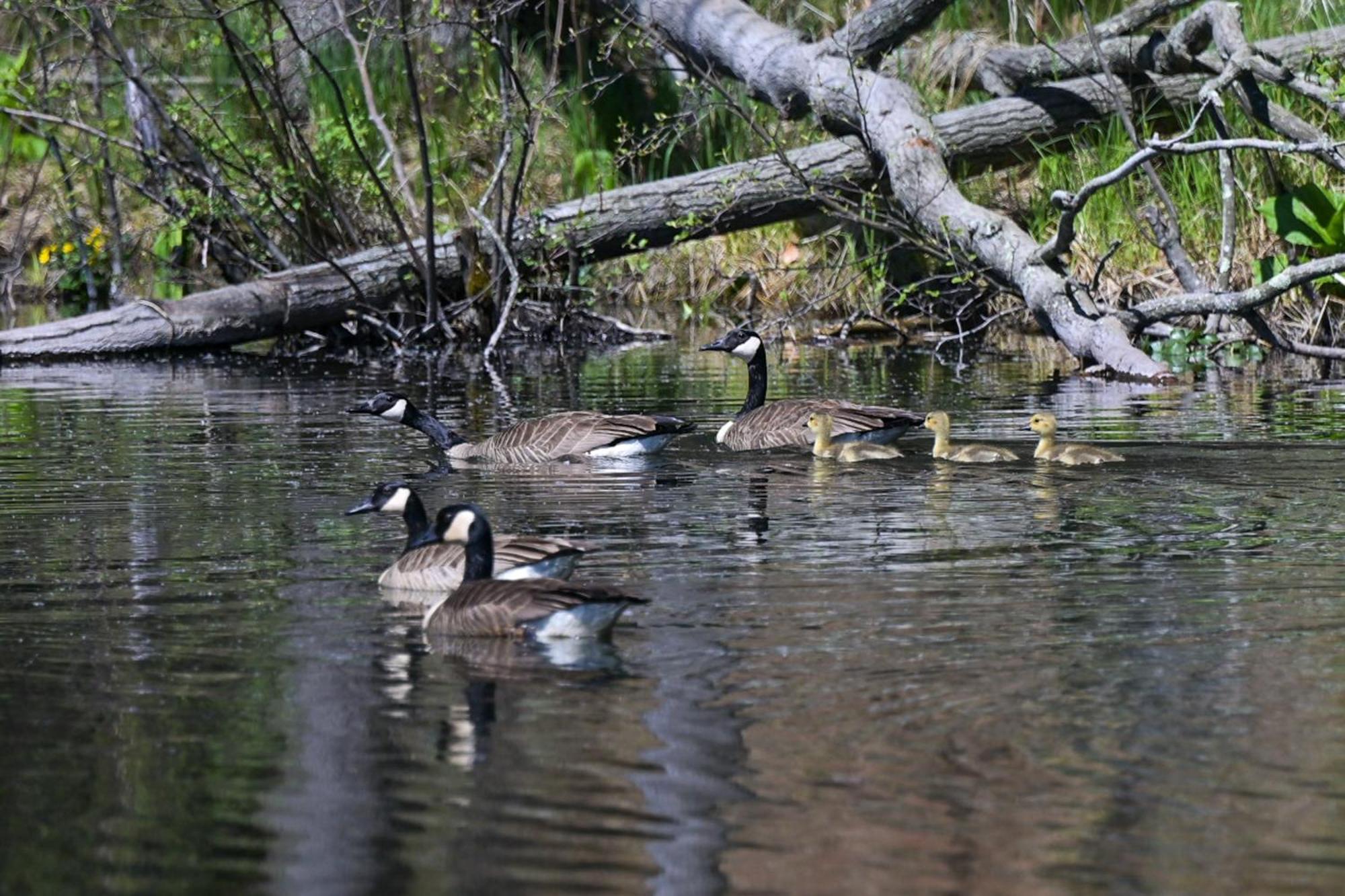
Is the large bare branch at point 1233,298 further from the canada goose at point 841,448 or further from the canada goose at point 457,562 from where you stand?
the canada goose at point 457,562

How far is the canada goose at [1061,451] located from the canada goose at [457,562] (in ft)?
13.7

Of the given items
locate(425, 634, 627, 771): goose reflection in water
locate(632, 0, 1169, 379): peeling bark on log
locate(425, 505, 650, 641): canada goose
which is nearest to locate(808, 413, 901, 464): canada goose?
locate(632, 0, 1169, 379): peeling bark on log

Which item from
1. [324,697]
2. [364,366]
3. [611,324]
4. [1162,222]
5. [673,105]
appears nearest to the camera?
[324,697]

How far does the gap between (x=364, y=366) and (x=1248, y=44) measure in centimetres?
897

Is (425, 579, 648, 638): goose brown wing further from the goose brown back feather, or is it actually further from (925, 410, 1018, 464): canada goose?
(925, 410, 1018, 464): canada goose

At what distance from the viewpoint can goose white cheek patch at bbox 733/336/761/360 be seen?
1471 cm

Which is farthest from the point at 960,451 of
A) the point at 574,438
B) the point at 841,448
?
the point at 574,438

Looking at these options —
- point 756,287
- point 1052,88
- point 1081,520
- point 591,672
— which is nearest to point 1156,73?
point 1052,88

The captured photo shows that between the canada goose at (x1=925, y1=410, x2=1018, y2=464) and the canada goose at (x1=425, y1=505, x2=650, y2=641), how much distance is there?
16.6 ft

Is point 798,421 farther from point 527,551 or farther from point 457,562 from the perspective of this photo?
point 527,551

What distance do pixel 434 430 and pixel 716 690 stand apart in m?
6.69

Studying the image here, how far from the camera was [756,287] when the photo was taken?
2312cm

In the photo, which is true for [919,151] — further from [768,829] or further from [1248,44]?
[768,829]

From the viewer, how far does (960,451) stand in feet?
39.2
